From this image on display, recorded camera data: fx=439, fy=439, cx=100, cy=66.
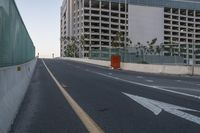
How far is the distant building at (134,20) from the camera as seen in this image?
165500 mm

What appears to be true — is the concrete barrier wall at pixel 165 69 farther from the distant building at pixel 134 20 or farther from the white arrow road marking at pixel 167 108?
the distant building at pixel 134 20

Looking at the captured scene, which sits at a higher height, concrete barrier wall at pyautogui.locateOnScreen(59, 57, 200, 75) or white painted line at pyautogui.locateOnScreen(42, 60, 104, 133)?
white painted line at pyautogui.locateOnScreen(42, 60, 104, 133)

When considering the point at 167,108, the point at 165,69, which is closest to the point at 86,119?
the point at 167,108

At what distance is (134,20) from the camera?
178875 mm

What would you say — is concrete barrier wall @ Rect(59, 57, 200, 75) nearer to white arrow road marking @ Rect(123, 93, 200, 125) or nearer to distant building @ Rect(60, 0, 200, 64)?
white arrow road marking @ Rect(123, 93, 200, 125)

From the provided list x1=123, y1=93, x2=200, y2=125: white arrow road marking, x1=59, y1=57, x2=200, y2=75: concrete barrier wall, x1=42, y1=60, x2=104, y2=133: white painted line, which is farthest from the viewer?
x1=59, y1=57, x2=200, y2=75: concrete barrier wall

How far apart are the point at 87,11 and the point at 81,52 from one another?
19.8 metres

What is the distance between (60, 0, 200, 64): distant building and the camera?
543 feet

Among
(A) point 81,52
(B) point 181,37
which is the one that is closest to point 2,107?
(A) point 81,52

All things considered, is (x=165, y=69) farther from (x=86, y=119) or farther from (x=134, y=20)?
(x=134, y=20)

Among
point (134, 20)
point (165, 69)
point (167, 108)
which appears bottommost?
point (165, 69)

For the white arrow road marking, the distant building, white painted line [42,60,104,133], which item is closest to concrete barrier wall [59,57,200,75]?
the white arrow road marking

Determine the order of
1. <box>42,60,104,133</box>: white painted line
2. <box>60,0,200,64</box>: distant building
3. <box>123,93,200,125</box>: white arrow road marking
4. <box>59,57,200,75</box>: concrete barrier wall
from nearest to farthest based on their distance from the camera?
<box>42,60,104,133</box>: white painted line, <box>123,93,200,125</box>: white arrow road marking, <box>59,57,200,75</box>: concrete barrier wall, <box>60,0,200,64</box>: distant building

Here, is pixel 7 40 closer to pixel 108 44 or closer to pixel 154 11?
pixel 108 44
